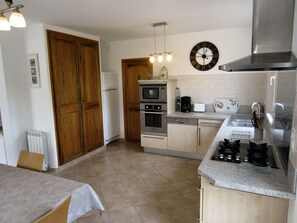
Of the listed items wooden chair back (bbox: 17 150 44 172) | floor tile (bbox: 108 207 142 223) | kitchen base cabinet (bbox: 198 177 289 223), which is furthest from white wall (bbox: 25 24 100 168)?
kitchen base cabinet (bbox: 198 177 289 223)

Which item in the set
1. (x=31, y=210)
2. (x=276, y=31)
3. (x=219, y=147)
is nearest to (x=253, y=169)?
(x=219, y=147)

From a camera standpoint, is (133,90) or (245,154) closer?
(245,154)

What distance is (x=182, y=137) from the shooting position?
394 cm

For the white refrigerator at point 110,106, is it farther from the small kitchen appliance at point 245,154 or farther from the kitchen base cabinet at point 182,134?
the small kitchen appliance at point 245,154

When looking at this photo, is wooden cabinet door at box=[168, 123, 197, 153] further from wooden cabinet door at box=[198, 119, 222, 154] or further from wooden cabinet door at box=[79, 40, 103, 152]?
wooden cabinet door at box=[79, 40, 103, 152]

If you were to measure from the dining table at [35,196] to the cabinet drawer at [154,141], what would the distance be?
2.62 metres

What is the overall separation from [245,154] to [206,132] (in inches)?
73.9

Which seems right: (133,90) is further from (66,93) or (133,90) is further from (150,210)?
(150,210)

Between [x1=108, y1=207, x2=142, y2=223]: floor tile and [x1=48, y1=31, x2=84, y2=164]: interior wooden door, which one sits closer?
[x1=108, y1=207, x2=142, y2=223]: floor tile

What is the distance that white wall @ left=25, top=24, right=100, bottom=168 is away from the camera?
10.8ft

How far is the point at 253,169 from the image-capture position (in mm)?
1551

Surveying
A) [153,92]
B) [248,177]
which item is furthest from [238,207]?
[153,92]

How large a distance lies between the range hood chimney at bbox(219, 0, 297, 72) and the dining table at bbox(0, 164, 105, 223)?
146 cm

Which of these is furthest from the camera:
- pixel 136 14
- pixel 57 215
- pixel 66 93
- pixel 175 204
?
pixel 66 93
